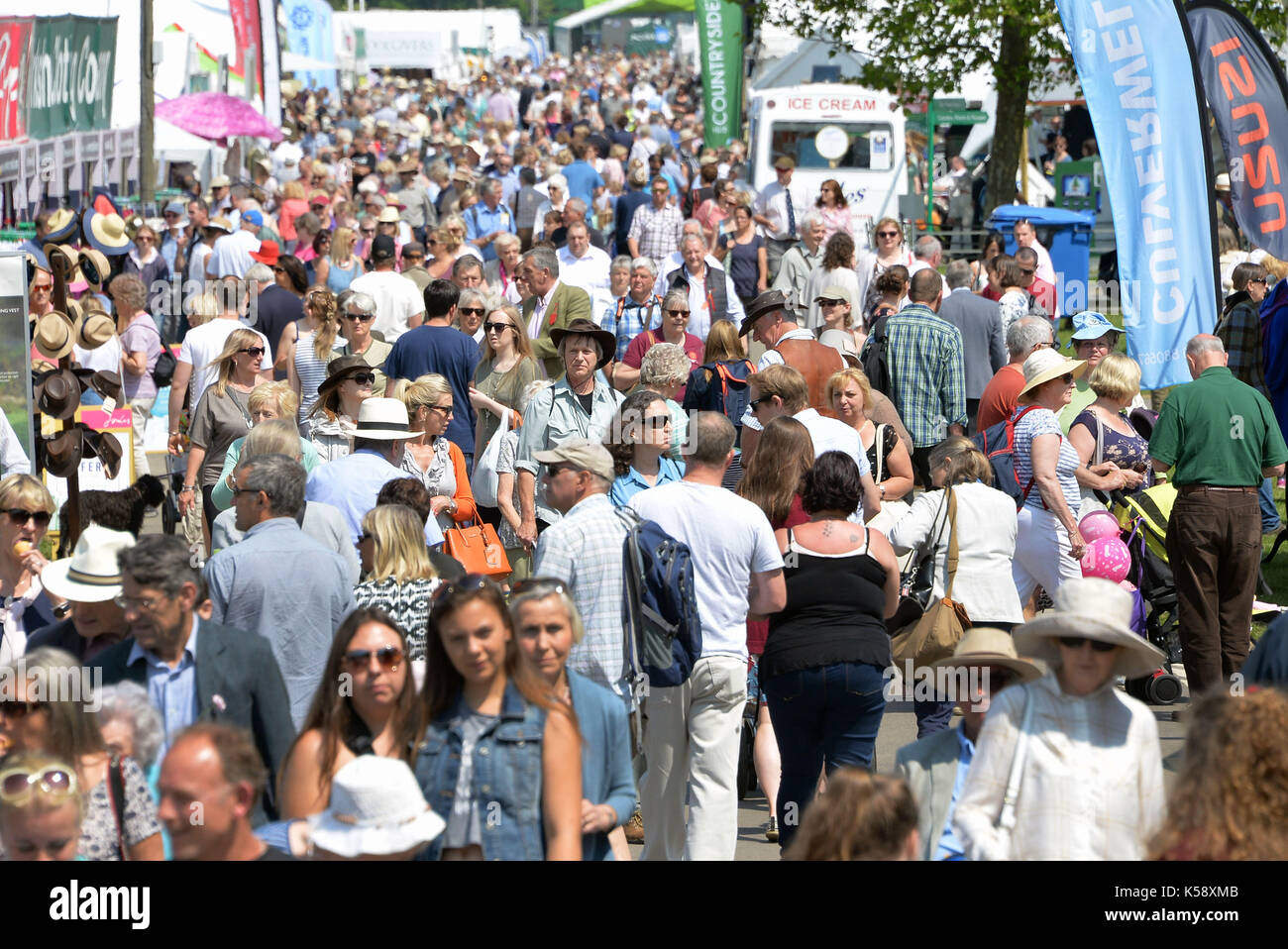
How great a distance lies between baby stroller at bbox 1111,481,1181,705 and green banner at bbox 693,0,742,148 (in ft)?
67.4

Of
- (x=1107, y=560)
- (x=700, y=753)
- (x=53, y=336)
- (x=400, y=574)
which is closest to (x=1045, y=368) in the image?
(x=1107, y=560)

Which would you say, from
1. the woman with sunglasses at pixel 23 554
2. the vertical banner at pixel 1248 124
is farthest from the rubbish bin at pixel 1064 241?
the woman with sunglasses at pixel 23 554

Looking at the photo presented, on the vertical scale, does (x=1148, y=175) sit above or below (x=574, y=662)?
above

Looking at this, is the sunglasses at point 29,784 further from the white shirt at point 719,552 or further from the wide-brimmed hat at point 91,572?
the white shirt at point 719,552

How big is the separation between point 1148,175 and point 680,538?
4.58 metres

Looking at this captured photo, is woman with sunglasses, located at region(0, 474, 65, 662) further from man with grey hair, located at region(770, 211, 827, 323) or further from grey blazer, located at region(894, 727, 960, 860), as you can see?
man with grey hair, located at region(770, 211, 827, 323)

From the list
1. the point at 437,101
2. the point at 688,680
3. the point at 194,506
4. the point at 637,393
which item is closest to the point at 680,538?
the point at 688,680

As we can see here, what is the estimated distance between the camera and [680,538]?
5863mm

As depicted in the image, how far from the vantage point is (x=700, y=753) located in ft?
19.4

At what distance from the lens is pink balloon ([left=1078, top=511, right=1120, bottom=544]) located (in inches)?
319

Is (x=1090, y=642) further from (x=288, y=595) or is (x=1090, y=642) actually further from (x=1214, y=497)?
(x=1214, y=497)

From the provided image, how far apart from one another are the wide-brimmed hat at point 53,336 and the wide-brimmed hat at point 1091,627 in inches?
289
